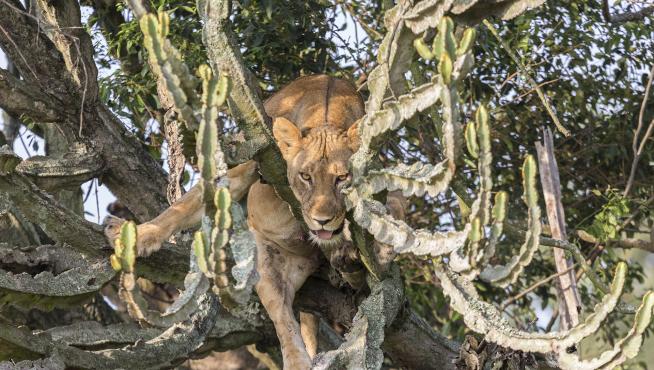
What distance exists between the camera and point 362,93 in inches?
292

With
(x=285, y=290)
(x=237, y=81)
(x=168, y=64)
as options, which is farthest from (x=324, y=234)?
(x=168, y=64)

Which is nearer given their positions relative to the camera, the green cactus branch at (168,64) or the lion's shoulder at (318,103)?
the green cactus branch at (168,64)

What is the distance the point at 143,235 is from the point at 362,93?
2.57m

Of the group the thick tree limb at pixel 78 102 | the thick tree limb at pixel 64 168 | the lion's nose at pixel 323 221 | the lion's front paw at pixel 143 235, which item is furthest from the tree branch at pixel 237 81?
the thick tree limb at pixel 78 102

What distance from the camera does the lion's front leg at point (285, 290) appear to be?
5688mm

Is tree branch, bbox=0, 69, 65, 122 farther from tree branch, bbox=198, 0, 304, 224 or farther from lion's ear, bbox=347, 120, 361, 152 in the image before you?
tree branch, bbox=198, 0, 304, 224

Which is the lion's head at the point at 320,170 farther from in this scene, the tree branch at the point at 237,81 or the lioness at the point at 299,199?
the tree branch at the point at 237,81

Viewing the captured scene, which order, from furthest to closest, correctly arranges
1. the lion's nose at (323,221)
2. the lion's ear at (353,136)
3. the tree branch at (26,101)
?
the tree branch at (26,101)
the lion's ear at (353,136)
the lion's nose at (323,221)

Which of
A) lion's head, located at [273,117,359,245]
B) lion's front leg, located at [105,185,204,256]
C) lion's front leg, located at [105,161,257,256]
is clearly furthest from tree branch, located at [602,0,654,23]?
lion's front leg, located at [105,185,204,256]

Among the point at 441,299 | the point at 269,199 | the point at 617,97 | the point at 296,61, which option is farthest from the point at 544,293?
the point at 269,199

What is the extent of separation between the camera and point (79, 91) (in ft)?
20.7

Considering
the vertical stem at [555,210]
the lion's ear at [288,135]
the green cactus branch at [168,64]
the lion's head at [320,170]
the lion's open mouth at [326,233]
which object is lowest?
the vertical stem at [555,210]

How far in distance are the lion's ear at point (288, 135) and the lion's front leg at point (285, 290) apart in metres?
0.54

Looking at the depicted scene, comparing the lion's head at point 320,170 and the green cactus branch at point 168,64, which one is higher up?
the green cactus branch at point 168,64
